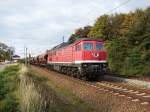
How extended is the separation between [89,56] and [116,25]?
153 feet

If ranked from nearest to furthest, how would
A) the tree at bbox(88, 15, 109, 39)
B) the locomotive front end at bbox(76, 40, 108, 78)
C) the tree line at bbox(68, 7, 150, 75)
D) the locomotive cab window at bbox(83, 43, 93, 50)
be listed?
the locomotive front end at bbox(76, 40, 108, 78), the locomotive cab window at bbox(83, 43, 93, 50), the tree line at bbox(68, 7, 150, 75), the tree at bbox(88, 15, 109, 39)

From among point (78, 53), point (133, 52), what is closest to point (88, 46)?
point (78, 53)

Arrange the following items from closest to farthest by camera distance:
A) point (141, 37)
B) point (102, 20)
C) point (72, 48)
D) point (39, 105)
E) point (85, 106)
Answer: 1. point (39, 105)
2. point (85, 106)
3. point (72, 48)
4. point (141, 37)
5. point (102, 20)

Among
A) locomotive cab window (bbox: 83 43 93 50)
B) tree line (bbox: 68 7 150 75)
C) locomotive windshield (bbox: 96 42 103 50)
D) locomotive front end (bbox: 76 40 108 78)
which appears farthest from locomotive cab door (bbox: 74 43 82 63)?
tree line (bbox: 68 7 150 75)

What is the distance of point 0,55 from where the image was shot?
140m

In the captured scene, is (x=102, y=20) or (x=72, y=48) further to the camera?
(x=102, y=20)

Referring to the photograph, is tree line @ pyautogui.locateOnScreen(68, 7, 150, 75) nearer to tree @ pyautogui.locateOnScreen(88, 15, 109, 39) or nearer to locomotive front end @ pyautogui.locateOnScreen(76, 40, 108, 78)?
locomotive front end @ pyautogui.locateOnScreen(76, 40, 108, 78)

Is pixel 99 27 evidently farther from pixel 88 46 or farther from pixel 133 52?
pixel 88 46

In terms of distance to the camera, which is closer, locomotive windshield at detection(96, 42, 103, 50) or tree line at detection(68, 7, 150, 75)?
locomotive windshield at detection(96, 42, 103, 50)

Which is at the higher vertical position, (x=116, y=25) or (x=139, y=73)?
(x=116, y=25)

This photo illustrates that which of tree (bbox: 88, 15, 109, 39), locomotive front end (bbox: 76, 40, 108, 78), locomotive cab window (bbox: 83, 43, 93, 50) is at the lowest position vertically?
locomotive front end (bbox: 76, 40, 108, 78)

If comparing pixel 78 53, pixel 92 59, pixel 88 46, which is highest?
pixel 88 46

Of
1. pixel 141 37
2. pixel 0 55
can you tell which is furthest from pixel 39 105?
pixel 0 55

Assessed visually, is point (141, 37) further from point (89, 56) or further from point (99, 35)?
point (99, 35)
